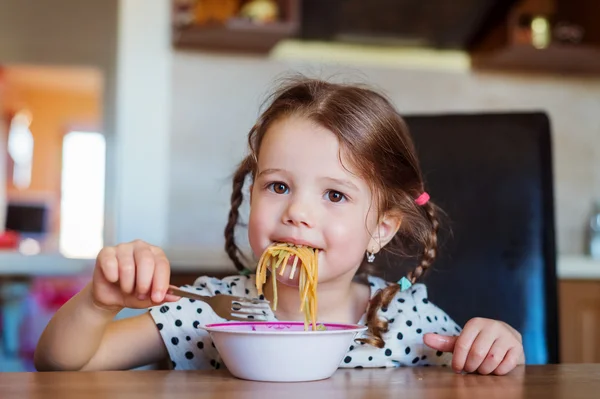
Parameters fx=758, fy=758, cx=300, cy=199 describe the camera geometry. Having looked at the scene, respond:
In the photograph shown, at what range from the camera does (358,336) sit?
1.10 m

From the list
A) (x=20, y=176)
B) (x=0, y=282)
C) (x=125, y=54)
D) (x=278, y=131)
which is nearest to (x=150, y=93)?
(x=125, y=54)

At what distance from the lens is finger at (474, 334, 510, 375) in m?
0.90

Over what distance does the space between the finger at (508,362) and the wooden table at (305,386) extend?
1.2 inches

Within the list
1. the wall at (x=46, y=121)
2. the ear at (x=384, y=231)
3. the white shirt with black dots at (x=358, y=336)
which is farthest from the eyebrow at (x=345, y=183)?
the wall at (x=46, y=121)

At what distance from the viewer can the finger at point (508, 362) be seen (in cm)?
89

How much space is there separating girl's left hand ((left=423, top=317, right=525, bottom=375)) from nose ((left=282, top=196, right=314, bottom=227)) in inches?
8.5

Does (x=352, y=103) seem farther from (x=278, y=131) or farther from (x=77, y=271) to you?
(x=77, y=271)

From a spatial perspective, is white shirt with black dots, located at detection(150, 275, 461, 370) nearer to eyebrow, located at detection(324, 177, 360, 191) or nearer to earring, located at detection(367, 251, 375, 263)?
earring, located at detection(367, 251, 375, 263)

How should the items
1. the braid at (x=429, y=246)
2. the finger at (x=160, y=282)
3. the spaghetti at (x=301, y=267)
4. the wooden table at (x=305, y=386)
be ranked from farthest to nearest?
the braid at (x=429, y=246) → the spaghetti at (x=301, y=267) → the finger at (x=160, y=282) → the wooden table at (x=305, y=386)

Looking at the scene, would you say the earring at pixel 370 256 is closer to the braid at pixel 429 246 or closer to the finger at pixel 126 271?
the braid at pixel 429 246

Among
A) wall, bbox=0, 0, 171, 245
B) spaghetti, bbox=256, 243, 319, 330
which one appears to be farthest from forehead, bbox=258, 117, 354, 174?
wall, bbox=0, 0, 171, 245

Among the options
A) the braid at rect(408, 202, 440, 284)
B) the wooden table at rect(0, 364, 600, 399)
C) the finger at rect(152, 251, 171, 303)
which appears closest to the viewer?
the wooden table at rect(0, 364, 600, 399)

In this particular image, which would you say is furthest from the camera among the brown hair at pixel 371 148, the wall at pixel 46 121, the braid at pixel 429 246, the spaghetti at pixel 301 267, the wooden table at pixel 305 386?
the wall at pixel 46 121

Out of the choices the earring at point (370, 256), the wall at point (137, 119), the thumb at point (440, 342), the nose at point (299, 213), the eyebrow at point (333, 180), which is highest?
the wall at point (137, 119)
